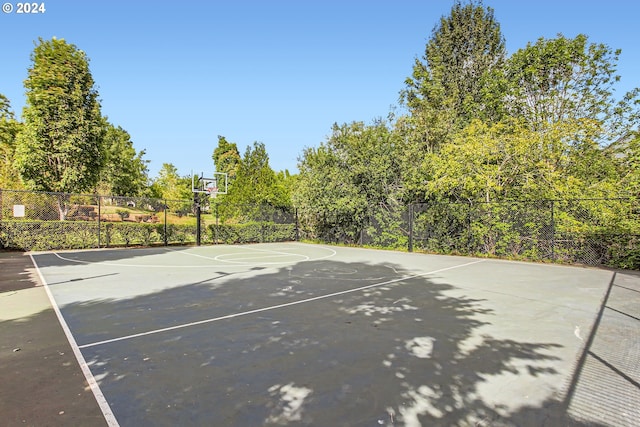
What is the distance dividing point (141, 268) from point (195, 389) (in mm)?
8066

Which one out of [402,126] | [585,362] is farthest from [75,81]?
[585,362]

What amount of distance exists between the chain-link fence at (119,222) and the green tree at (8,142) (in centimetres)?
839

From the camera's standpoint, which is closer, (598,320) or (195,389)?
(195,389)

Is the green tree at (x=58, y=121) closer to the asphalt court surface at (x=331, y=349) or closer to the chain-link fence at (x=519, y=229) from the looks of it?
the asphalt court surface at (x=331, y=349)

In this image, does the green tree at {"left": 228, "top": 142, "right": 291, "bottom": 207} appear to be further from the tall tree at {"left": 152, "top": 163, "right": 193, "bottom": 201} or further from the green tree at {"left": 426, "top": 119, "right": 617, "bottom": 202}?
the tall tree at {"left": 152, "top": 163, "right": 193, "bottom": 201}

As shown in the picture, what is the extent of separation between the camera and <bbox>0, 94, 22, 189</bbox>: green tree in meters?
20.9

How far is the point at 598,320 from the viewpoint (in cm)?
467

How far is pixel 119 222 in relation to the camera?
17.5m

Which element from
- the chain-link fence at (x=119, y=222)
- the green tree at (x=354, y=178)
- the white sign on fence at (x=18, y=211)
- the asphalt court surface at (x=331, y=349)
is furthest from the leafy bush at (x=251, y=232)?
the asphalt court surface at (x=331, y=349)

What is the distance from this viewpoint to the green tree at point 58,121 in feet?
51.6

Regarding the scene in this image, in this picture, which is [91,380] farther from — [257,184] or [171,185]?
[171,185]

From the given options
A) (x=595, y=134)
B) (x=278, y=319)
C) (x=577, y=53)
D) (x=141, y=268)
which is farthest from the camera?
(x=577, y=53)

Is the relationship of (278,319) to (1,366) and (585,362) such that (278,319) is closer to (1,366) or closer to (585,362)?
(1,366)

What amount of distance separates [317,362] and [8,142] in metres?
27.8
